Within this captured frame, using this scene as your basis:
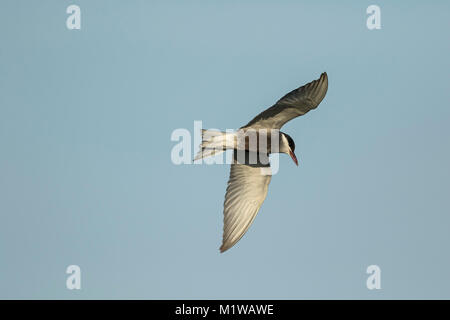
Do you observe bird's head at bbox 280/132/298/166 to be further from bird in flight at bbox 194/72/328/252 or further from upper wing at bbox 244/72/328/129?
upper wing at bbox 244/72/328/129

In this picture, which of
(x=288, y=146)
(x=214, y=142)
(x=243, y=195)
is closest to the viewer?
(x=214, y=142)

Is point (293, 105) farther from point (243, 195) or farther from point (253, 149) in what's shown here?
point (243, 195)

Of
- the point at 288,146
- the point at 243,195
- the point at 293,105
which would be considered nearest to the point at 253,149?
the point at 288,146

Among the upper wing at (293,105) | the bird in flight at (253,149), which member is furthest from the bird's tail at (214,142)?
the upper wing at (293,105)

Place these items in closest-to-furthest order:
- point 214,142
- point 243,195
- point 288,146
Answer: point 214,142 → point 288,146 → point 243,195

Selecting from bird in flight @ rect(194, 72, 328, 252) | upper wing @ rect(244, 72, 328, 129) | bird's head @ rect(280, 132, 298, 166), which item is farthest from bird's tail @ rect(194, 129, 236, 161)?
bird's head @ rect(280, 132, 298, 166)

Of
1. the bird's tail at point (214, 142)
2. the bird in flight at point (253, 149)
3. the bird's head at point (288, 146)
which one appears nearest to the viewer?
the bird's tail at point (214, 142)

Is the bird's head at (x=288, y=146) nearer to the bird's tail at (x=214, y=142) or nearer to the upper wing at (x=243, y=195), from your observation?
the upper wing at (x=243, y=195)
